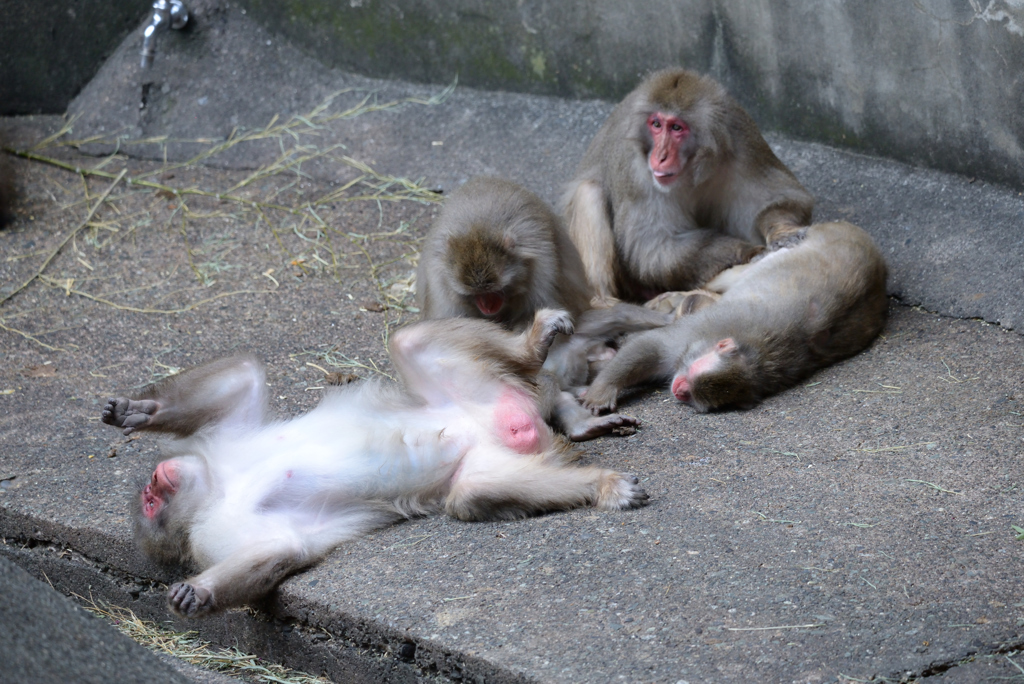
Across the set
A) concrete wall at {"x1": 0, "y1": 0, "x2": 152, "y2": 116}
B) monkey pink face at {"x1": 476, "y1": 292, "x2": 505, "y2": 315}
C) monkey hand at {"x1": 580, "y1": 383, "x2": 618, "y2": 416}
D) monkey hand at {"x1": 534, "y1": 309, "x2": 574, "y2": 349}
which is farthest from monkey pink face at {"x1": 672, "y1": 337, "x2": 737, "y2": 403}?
concrete wall at {"x1": 0, "y1": 0, "x2": 152, "y2": 116}

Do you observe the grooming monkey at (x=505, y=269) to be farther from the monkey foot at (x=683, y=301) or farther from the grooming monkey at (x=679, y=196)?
the grooming monkey at (x=679, y=196)

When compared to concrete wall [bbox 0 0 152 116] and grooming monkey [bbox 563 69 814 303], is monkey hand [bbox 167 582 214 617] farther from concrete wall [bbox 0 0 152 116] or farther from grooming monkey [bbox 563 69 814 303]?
concrete wall [bbox 0 0 152 116]

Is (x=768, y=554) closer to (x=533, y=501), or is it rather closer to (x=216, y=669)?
(x=533, y=501)

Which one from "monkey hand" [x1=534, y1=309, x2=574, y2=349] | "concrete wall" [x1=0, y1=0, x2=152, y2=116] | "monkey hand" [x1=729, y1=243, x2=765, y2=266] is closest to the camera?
"monkey hand" [x1=534, y1=309, x2=574, y2=349]

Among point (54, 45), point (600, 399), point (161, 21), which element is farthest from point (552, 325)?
point (54, 45)

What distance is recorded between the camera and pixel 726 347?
16.0 ft

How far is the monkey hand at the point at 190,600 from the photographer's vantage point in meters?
3.62

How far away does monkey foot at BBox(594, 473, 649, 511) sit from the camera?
3.99 metres

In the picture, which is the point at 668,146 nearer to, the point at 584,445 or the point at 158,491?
the point at 584,445

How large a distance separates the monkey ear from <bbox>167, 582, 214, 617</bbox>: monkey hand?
100.0 inches

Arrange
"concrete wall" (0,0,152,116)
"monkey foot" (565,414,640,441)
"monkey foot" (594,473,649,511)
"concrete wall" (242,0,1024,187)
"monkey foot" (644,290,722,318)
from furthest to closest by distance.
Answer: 1. "concrete wall" (0,0,152,116)
2. "concrete wall" (242,0,1024,187)
3. "monkey foot" (644,290,722,318)
4. "monkey foot" (565,414,640,441)
5. "monkey foot" (594,473,649,511)

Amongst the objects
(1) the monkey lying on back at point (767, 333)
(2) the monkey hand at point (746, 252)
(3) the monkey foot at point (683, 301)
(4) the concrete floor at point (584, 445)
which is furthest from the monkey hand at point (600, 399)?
(2) the monkey hand at point (746, 252)

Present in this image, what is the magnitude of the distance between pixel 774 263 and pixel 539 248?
4.38ft

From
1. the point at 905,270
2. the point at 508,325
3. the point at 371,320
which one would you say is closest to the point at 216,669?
the point at 508,325
